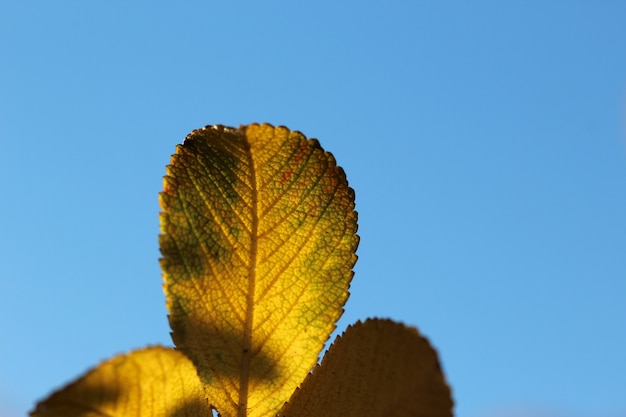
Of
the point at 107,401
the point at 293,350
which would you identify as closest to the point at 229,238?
the point at 293,350

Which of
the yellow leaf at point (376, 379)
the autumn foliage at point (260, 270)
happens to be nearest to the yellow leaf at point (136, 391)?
the autumn foliage at point (260, 270)

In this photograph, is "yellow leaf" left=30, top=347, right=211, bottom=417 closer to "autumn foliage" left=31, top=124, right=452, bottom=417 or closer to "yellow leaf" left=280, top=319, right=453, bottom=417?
"autumn foliage" left=31, top=124, right=452, bottom=417

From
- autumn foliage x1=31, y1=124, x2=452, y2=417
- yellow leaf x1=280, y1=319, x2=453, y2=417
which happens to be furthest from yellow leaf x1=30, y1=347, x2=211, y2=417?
yellow leaf x1=280, y1=319, x2=453, y2=417

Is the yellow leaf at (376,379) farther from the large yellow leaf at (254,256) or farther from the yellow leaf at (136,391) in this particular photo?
the yellow leaf at (136,391)

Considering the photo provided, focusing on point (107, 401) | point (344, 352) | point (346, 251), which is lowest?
point (107, 401)

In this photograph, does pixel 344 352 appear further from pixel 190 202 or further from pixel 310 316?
pixel 190 202
